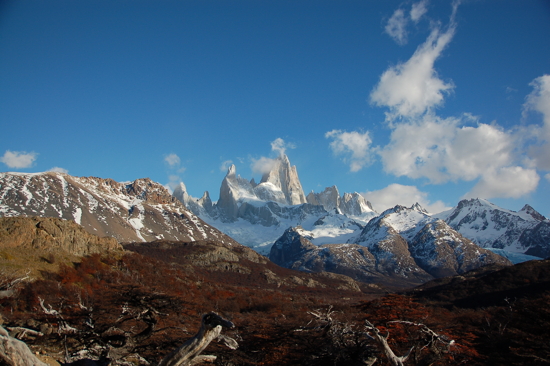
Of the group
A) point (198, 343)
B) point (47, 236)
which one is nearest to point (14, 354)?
point (198, 343)

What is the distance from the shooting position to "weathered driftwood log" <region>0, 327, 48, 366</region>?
7186mm

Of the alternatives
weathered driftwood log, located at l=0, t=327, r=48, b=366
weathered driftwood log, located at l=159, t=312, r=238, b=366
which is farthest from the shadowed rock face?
weathered driftwood log, located at l=159, t=312, r=238, b=366

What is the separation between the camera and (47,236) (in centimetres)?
7362

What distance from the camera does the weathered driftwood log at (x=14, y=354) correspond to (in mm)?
7186

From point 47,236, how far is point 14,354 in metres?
80.2

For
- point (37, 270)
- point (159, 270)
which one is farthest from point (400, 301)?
point (159, 270)

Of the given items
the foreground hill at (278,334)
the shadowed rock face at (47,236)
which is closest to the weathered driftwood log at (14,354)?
the foreground hill at (278,334)

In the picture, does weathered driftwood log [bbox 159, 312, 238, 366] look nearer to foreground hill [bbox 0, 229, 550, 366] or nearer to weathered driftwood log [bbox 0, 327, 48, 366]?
weathered driftwood log [bbox 0, 327, 48, 366]

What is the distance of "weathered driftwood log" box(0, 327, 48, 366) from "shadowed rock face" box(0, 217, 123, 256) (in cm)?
7009

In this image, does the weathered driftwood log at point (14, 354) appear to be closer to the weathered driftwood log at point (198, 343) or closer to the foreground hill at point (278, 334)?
the weathered driftwood log at point (198, 343)

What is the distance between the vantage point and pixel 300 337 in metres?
24.8

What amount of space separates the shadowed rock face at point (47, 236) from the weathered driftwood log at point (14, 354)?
2759 inches

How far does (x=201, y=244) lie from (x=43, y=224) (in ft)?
397

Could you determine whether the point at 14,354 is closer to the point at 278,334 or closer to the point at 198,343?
the point at 198,343
